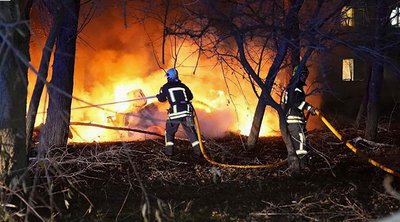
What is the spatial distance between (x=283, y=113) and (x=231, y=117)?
631cm

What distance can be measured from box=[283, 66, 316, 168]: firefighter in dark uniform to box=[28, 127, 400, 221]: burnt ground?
0.38 meters

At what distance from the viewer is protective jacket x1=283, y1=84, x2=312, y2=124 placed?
7873 millimetres

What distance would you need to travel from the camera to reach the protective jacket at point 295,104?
25.8 feet

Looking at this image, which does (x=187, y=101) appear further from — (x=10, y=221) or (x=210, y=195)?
(x=10, y=221)

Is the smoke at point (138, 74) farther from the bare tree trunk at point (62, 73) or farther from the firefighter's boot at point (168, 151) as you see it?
the firefighter's boot at point (168, 151)

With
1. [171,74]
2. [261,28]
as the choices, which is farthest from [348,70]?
[261,28]

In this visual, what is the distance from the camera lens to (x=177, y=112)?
9203 millimetres

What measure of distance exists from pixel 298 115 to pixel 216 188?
2.06 m

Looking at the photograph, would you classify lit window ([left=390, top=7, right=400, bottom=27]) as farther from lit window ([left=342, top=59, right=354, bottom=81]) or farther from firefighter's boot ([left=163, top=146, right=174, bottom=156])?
lit window ([left=342, top=59, right=354, bottom=81])

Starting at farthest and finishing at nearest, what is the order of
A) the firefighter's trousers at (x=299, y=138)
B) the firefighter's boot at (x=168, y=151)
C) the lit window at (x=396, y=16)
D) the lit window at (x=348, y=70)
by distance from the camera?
the lit window at (x=348, y=70) < the firefighter's boot at (x=168, y=151) < the firefighter's trousers at (x=299, y=138) < the lit window at (x=396, y=16)

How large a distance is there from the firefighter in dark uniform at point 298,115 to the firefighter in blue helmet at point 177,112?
1910 mm

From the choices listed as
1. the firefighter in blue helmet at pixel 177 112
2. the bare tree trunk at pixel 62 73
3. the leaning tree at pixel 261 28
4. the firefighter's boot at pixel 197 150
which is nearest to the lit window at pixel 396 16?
the leaning tree at pixel 261 28

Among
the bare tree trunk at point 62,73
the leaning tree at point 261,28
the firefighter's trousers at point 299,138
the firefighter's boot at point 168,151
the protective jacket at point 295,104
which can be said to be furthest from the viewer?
the bare tree trunk at point 62,73

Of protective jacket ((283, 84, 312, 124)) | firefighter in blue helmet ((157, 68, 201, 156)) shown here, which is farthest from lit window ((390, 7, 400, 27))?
firefighter in blue helmet ((157, 68, 201, 156))
